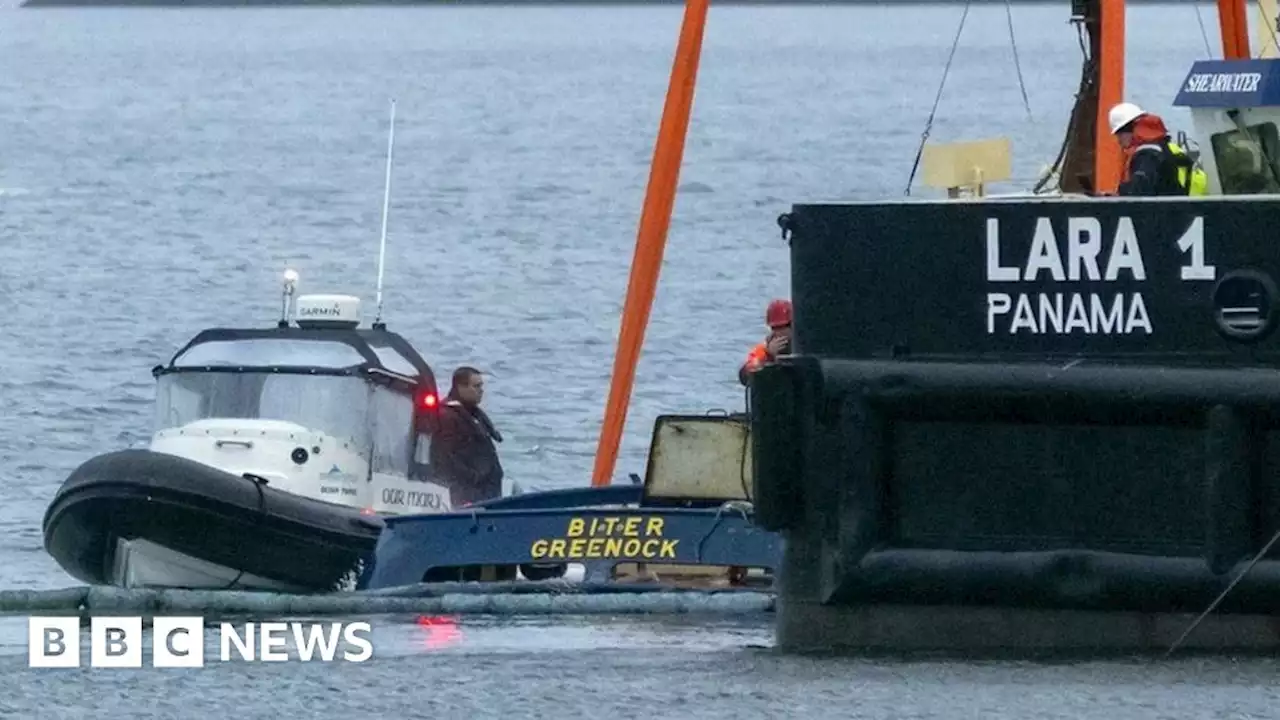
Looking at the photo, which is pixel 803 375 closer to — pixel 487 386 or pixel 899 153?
pixel 487 386

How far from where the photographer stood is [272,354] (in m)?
19.0

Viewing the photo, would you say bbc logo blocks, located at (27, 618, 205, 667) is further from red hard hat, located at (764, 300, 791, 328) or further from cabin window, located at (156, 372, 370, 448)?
red hard hat, located at (764, 300, 791, 328)

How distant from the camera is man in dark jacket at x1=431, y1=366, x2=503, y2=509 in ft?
64.3

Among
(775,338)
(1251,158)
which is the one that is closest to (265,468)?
(775,338)

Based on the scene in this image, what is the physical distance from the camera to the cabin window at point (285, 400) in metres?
18.8

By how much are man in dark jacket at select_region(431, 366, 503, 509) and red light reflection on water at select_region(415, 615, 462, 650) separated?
3.59 m

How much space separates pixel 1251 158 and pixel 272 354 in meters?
7.14

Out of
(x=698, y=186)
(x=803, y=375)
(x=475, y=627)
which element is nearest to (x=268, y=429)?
(x=475, y=627)

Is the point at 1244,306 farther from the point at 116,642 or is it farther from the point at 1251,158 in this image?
the point at 116,642

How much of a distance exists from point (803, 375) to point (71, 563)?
24.1 feet

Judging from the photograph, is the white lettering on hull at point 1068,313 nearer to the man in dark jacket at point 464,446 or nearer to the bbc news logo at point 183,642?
the bbc news logo at point 183,642

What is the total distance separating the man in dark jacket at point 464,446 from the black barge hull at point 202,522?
1.45m

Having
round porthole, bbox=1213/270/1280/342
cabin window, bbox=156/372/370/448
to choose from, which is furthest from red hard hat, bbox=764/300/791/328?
round porthole, bbox=1213/270/1280/342

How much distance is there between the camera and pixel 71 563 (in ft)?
59.9
